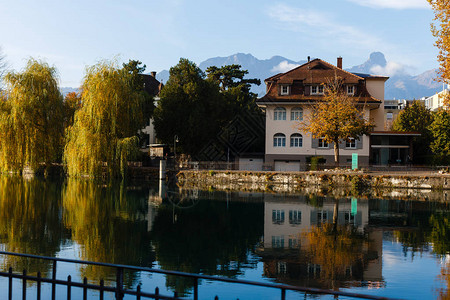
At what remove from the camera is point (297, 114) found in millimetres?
50875

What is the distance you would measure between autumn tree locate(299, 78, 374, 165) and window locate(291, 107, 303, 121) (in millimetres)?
2938

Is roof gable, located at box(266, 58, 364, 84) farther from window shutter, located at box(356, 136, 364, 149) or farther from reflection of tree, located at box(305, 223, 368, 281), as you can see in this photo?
reflection of tree, located at box(305, 223, 368, 281)

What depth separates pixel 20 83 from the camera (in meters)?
41.1

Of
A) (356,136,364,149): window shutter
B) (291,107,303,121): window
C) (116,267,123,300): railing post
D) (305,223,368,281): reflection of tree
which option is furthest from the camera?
(291,107,303,121): window

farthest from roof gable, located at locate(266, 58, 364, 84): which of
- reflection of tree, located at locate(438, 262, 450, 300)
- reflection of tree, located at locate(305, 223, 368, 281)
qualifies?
reflection of tree, located at locate(438, 262, 450, 300)

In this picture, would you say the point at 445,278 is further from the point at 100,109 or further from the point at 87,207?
the point at 100,109

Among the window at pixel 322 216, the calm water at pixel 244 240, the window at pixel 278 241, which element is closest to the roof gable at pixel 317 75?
the calm water at pixel 244 240

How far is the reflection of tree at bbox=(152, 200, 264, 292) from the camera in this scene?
42.5ft

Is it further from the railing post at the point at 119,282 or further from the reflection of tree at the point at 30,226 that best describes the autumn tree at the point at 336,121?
the railing post at the point at 119,282

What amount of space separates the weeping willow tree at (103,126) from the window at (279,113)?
15.7 metres

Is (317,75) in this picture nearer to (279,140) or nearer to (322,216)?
(279,140)

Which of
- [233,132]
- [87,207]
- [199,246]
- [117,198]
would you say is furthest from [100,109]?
[199,246]

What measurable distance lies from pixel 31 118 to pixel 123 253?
99.0 feet

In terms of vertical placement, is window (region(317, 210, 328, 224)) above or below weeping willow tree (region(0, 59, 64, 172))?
below
